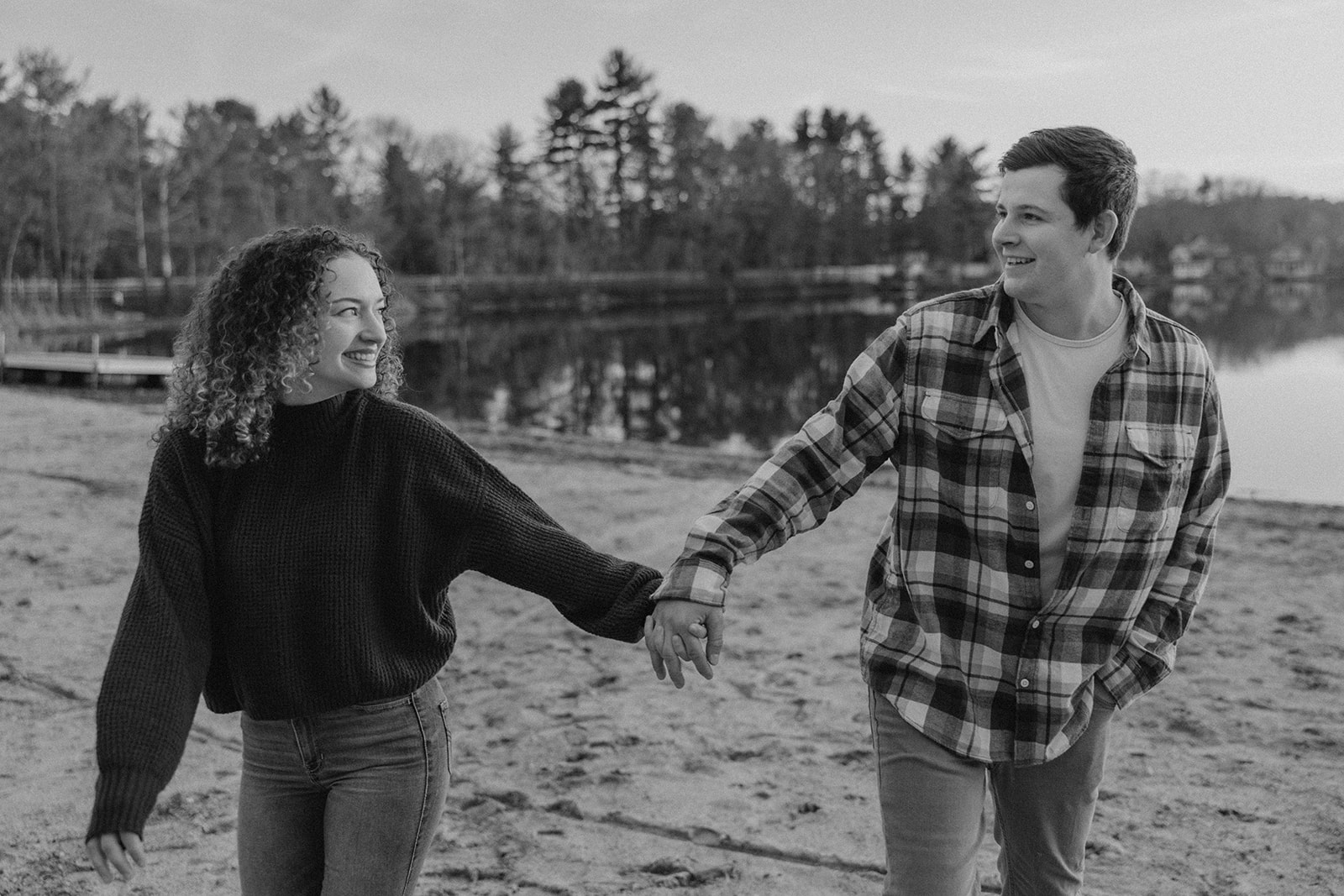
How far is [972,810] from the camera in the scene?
2.22 m

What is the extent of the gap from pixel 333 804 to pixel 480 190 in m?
63.9

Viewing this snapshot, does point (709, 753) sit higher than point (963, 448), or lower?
lower

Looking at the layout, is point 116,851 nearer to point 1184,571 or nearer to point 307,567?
A: point 307,567

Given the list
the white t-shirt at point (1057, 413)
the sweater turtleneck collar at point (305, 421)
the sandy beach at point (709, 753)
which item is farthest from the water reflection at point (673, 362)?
the white t-shirt at point (1057, 413)

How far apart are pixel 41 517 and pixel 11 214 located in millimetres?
38863

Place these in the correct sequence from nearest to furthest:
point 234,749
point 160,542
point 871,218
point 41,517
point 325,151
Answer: point 160,542 < point 234,749 < point 41,517 < point 325,151 < point 871,218

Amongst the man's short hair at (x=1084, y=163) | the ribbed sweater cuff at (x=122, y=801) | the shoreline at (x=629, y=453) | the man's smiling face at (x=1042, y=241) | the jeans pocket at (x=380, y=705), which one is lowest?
the shoreline at (x=629, y=453)

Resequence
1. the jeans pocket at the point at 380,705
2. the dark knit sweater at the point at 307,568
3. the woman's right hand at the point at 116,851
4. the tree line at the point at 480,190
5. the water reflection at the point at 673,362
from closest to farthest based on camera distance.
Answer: the woman's right hand at the point at 116,851, the dark knit sweater at the point at 307,568, the jeans pocket at the point at 380,705, the water reflection at the point at 673,362, the tree line at the point at 480,190

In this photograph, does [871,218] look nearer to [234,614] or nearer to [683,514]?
[683,514]

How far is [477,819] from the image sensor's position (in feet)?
12.4

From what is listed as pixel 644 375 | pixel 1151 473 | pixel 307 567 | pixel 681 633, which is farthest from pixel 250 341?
pixel 644 375

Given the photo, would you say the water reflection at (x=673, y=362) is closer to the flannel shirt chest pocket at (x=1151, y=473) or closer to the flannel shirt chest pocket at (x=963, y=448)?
the flannel shirt chest pocket at (x=963, y=448)

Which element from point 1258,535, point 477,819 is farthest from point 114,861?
point 1258,535

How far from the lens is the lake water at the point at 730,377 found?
18.2 meters
